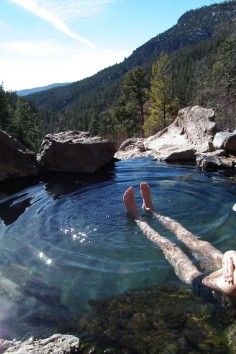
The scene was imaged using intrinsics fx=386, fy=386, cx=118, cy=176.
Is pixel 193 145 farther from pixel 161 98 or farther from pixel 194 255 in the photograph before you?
pixel 161 98

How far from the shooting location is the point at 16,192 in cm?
1380

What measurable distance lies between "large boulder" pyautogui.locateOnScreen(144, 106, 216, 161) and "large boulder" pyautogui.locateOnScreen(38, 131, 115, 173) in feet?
8.82

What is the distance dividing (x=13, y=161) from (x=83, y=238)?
7715mm

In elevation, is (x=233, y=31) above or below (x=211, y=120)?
above

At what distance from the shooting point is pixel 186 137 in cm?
1875

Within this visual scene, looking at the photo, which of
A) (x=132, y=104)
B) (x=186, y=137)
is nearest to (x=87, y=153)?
(x=186, y=137)

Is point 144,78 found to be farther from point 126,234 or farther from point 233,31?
point 126,234

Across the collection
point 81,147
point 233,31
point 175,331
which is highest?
point 233,31

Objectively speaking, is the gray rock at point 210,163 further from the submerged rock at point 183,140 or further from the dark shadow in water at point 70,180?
the dark shadow in water at point 70,180

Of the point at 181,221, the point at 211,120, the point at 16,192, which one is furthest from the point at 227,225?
the point at 211,120

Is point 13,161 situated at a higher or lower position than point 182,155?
higher

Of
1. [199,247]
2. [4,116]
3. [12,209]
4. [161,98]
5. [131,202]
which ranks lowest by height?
[199,247]

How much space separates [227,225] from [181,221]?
1.12m

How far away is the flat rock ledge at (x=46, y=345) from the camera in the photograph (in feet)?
16.6
